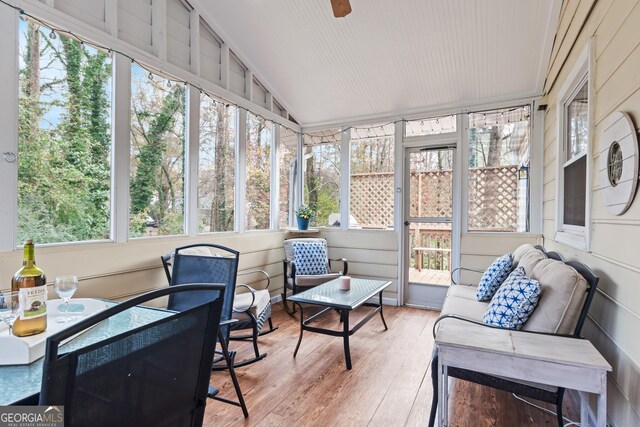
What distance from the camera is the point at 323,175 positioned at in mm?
4875

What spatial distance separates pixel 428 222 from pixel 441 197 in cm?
36

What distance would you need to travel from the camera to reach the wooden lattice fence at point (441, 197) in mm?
3830

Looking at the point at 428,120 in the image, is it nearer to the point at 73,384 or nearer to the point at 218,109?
the point at 218,109

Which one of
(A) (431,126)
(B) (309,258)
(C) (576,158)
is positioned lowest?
(B) (309,258)

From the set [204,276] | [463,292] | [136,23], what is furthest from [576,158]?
[136,23]

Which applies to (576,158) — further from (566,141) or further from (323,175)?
(323,175)

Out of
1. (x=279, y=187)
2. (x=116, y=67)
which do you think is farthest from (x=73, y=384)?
(x=279, y=187)

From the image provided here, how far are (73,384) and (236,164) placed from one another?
11.0 feet

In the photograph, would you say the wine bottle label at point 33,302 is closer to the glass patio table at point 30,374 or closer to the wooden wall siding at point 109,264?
the glass patio table at point 30,374

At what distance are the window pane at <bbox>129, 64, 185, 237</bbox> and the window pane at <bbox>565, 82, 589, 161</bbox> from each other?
3.25 m

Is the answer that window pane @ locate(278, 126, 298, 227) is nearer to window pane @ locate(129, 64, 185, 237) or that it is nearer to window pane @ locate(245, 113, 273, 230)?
window pane @ locate(245, 113, 273, 230)

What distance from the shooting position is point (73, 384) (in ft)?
2.04

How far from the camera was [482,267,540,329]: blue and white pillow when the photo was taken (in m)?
1.79

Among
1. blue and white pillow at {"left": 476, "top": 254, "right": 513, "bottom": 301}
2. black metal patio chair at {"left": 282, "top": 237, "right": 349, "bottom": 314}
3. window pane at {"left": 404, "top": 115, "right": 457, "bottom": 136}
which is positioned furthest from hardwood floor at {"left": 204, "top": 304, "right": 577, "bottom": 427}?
window pane at {"left": 404, "top": 115, "right": 457, "bottom": 136}
